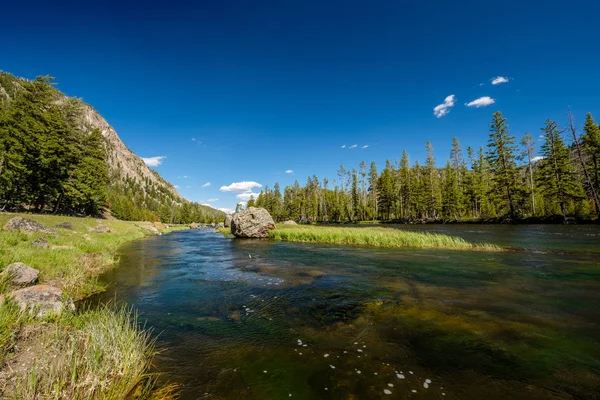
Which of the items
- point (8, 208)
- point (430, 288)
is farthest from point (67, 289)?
point (8, 208)

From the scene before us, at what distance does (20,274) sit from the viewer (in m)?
7.96

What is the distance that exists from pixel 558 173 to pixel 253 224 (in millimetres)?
49526

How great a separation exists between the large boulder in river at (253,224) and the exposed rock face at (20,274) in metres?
29.6

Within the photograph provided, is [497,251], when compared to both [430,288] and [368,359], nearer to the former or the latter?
[430,288]

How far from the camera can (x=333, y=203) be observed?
96062 millimetres

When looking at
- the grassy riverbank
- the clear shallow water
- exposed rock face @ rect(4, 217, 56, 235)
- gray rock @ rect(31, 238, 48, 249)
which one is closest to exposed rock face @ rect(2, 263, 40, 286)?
the grassy riverbank

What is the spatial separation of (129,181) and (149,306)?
735 ft

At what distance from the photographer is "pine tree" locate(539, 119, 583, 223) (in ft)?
128

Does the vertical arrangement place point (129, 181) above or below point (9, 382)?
above

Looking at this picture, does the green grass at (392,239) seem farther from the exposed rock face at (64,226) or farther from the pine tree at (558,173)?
the pine tree at (558,173)

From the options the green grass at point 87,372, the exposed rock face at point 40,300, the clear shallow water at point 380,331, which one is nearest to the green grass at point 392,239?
the clear shallow water at point 380,331

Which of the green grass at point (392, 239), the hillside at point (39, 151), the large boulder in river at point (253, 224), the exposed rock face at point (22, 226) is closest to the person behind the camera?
the exposed rock face at point (22, 226)

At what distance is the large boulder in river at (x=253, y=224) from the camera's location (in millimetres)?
38031

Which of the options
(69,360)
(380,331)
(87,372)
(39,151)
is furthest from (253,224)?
(87,372)
